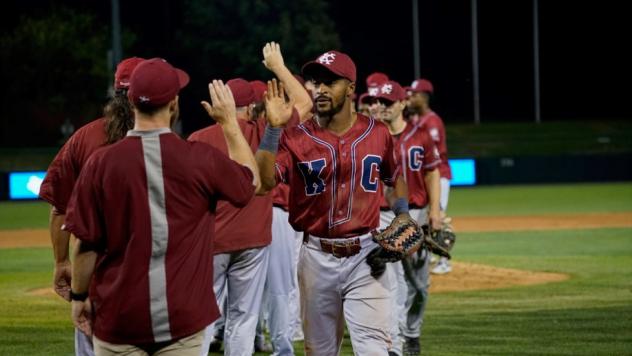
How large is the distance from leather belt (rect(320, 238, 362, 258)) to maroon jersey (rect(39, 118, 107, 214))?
1.45m

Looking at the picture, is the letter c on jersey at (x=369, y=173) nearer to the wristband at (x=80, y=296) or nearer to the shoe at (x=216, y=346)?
the wristband at (x=80, y=296)

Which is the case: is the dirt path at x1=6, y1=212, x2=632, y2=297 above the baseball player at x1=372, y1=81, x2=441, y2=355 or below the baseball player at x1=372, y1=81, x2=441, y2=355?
below

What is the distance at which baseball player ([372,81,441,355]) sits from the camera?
9.41m

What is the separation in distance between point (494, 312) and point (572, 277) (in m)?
3.36

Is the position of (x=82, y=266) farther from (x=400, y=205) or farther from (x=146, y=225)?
(x=400, y=205)

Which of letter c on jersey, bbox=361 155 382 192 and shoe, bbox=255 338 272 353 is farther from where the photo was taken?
shoe, bbox=255 338 272 353

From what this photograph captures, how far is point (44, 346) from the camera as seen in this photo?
9992mm

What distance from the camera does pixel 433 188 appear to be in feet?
32.6

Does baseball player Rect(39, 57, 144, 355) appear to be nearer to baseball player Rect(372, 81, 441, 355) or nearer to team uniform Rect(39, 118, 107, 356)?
team uniform Rect(39, 118, 107, 356)

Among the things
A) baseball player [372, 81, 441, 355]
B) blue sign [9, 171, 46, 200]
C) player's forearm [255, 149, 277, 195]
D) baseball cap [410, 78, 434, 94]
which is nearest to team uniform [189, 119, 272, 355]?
player's forearm [255, 149, 277, 195]

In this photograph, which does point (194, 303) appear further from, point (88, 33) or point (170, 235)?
point (88, 33)

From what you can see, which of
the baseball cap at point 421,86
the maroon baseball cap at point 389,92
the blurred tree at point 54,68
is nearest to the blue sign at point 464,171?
the blurred tree at point 54,68

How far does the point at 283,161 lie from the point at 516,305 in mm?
6567

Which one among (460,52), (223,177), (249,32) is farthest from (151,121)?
(460,52)
